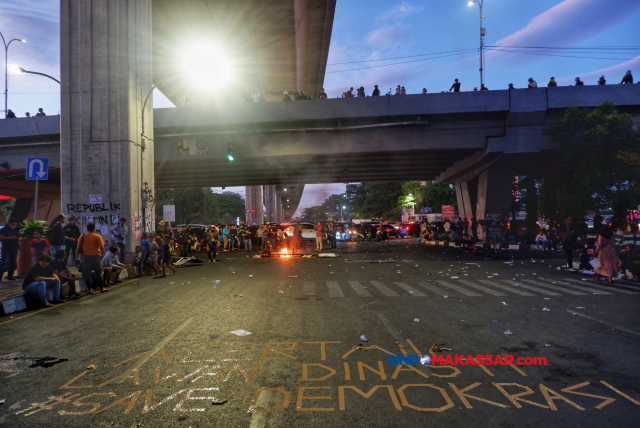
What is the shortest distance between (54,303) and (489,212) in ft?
91.9

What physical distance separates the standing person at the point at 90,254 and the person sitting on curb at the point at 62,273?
47 cm

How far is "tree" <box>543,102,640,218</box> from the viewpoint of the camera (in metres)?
21.6

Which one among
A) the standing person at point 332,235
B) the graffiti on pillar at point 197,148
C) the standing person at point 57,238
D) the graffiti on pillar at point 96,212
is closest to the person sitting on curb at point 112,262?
the standing person at point 57,238

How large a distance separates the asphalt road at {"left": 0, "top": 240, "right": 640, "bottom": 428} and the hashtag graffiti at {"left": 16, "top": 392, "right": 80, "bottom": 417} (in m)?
0.02

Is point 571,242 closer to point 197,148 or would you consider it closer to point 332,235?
point 332,235

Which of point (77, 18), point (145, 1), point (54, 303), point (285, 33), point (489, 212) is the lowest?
point (54, 303)

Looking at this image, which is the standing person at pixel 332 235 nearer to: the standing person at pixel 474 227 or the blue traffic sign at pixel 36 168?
the standing person at pixel 474 227

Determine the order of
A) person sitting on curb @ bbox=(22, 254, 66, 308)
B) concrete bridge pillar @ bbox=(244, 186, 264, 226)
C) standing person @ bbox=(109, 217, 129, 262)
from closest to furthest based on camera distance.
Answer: person sitting on curb @ bbox=(22, 254, 66, 308), standing person @ bbox=(109, 217, 129, 262), concrete bridge pillar @ bbox=(244, 186, 264, 226)

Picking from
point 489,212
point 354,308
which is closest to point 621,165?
point 489,212

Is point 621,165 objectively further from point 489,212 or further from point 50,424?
point 50,424

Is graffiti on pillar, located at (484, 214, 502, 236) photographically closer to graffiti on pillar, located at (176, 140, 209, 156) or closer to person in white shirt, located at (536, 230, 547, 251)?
person in white shirt, located at (536, 230, 547, 251)

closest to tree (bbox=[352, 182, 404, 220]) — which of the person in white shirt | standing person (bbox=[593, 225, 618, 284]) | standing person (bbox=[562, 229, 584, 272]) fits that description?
the person in white shirt

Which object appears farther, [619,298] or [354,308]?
[619,298]

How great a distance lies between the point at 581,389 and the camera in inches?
167
